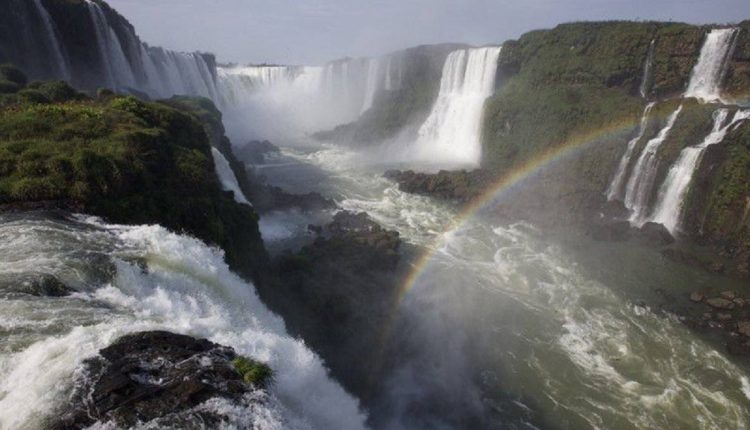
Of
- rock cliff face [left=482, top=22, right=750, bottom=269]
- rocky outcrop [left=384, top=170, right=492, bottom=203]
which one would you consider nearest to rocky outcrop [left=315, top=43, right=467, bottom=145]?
rock cliff face [left=482, top=22, right=750, bottom=269]

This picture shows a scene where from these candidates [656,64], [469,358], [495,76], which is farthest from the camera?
[495,76]

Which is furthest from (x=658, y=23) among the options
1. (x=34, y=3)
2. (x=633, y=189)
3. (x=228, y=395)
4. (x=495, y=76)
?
(x=34, y=3)

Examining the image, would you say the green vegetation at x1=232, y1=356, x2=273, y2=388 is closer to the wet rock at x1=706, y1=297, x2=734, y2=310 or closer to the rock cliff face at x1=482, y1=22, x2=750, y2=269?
the wet rock at x1=706, y1=297, x2=734, y2=310

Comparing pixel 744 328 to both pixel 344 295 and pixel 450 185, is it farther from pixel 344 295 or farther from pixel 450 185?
pixel 450 185

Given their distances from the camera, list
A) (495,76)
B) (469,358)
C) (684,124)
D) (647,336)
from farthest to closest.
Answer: (495,76), (684,124), (647,336), (469,358)

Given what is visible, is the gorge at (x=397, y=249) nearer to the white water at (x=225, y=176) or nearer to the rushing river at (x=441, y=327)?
the rushing river at (x=441, y=327)

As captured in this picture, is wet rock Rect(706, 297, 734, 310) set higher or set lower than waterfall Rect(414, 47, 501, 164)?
lower

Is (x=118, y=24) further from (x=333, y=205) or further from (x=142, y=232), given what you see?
(x=142, y=232)
